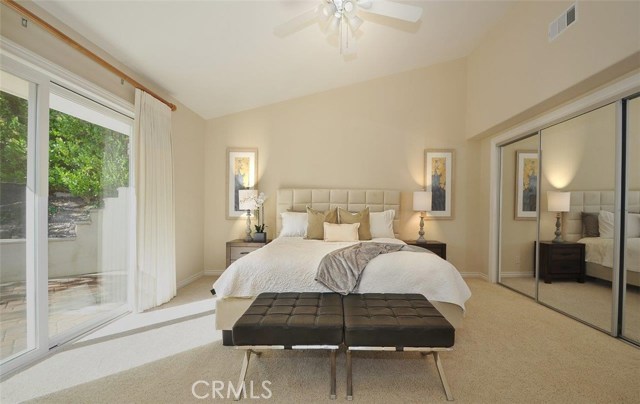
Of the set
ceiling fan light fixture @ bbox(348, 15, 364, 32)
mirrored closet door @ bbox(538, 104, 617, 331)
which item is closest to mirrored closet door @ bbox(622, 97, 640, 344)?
mirrored closet door @ bbox(538, 104, 617, 331)

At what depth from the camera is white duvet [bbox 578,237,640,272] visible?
2514 millimetres

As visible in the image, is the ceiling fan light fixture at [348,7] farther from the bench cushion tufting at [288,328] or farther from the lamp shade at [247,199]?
the lamp shade at [247,199]

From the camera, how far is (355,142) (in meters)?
4.91

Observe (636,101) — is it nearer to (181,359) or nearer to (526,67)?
(526,67)

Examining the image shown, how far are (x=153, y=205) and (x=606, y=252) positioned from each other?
462cm

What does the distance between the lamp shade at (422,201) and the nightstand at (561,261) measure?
148cm

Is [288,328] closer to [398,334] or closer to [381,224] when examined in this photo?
[398,334]

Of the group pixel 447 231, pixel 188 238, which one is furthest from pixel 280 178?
pixel 447 231

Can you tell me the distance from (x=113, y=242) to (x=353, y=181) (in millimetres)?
3358

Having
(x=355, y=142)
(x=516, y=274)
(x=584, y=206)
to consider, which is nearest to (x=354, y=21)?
(x=355, y=142)

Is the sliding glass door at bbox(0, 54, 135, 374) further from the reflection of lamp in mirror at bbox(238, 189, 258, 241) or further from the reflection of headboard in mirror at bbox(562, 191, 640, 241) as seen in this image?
the reflection of headboard in mirror at bbox(562, 191, 640, 241)

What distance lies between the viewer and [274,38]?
319 centimetres

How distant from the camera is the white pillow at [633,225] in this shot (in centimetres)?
251

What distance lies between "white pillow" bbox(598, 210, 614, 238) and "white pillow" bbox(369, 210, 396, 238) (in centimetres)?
219
